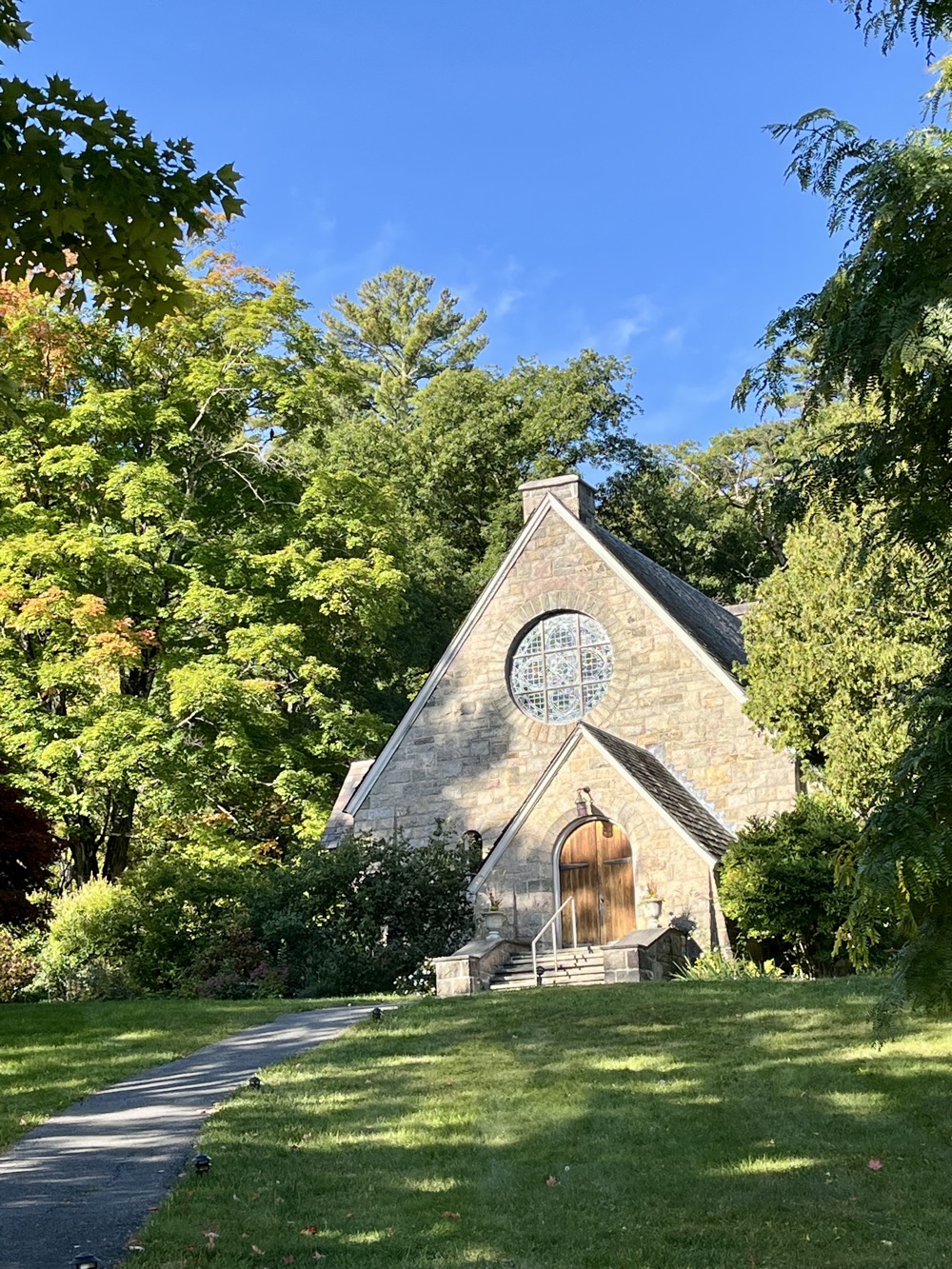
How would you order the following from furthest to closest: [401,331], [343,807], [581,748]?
1. [401,331]
2. [343,807]
3. [581,748]

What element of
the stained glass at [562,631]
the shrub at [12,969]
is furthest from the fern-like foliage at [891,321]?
the shrub at [12,969]

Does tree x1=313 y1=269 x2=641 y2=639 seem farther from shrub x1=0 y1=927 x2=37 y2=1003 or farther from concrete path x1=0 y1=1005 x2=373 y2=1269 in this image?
concrete path x1=0 y1=1005 x2=373 y2=1269

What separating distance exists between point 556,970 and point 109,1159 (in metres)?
12.0

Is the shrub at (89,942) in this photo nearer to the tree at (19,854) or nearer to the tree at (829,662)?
the tree at (19,854)

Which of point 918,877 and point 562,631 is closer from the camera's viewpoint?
point 918,877

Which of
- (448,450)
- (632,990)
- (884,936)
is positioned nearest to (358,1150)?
(632,990)

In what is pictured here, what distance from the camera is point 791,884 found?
19.8 m

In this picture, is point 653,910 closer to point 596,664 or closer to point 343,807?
point 596,664

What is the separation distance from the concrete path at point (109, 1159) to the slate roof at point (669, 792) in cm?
894

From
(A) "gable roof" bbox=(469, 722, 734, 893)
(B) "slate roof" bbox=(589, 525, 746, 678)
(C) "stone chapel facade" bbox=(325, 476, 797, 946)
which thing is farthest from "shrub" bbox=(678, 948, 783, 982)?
(B) "slate roof" bbox=(589, 525, 746, 678)

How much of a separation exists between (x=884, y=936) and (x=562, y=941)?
5.26m

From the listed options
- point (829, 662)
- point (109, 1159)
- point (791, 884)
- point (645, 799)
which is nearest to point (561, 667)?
point (645, 799)

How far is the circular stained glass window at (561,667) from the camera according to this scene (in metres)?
25.4

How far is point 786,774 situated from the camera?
23.4 meters
